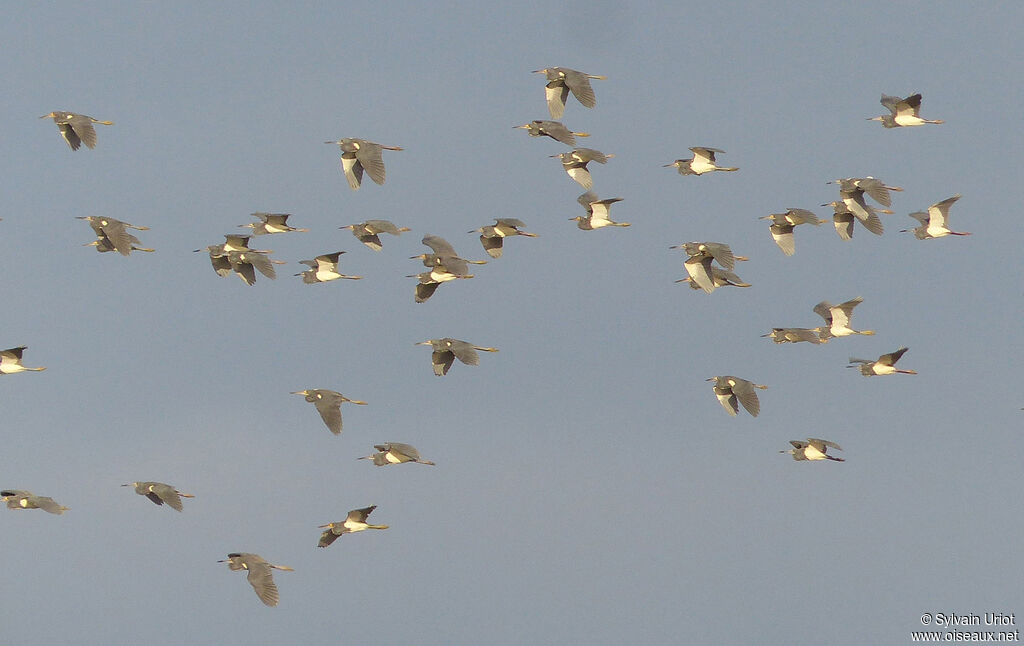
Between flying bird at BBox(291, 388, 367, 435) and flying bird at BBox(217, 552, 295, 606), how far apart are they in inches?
199

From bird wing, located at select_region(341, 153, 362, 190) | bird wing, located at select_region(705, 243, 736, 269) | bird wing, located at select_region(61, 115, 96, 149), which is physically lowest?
bird wing, located at select_region(705, 243, 736, 269)

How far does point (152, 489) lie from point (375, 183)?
37.3 feet

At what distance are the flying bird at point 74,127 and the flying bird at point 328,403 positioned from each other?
10276 millimetres

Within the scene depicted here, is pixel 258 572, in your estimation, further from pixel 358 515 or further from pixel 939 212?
pixel 939 212

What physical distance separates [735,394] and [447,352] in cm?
901

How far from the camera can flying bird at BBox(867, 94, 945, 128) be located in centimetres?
6575

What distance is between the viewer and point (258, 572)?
192 feet

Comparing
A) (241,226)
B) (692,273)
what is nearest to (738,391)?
(692,273)

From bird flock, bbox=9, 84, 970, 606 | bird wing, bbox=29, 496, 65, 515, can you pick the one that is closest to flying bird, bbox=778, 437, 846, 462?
bird flock, bbox=9, 84, 970, 606

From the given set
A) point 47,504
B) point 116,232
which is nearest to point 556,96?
point 116,232

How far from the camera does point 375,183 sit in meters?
62.1

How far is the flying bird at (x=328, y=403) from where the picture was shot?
61.8 meters

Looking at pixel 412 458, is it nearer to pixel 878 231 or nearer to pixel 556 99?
pixel 556 99

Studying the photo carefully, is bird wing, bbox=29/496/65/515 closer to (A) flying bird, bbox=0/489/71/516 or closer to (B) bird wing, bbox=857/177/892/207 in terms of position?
(A) flying bird, bbox=0/489/71/516
